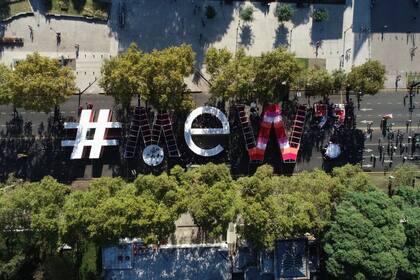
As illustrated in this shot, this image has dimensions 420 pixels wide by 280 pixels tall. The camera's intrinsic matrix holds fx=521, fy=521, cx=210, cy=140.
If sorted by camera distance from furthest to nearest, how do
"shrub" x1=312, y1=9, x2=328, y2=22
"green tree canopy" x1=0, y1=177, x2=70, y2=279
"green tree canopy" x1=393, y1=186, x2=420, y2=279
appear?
1. "shrub" x1=312, y1=9, x2=328, y2=22
2. "green tree canopy" x1=393, y1=186, x2=420, y2=279
3. "green tree canopy" x1=0, y1=177, x2=70, y2=279

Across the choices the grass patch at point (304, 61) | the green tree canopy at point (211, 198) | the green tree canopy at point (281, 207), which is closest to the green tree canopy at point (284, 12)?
the grass patch at point (304, 61)

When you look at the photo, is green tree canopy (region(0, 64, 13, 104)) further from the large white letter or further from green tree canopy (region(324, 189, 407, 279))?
green tree canopy (region(324, 189, 407, 279))

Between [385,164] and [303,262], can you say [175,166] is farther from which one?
[385,164]

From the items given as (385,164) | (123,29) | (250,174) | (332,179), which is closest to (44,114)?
(123,29)

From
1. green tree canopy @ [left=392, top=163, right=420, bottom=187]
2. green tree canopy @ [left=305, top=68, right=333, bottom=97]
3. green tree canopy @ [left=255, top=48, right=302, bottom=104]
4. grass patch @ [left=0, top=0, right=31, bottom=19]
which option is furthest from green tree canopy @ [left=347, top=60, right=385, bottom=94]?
grass patch @ [left=0, top=0, right=31, bottom=19]

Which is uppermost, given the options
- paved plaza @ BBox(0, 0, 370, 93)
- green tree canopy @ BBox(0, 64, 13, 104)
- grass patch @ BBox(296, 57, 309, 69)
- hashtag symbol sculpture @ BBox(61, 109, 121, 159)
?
paved plaza @ BBox(0, 0, 370, 93)

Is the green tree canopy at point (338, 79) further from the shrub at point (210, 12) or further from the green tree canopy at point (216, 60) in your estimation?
the shrub at point (210, 12)
